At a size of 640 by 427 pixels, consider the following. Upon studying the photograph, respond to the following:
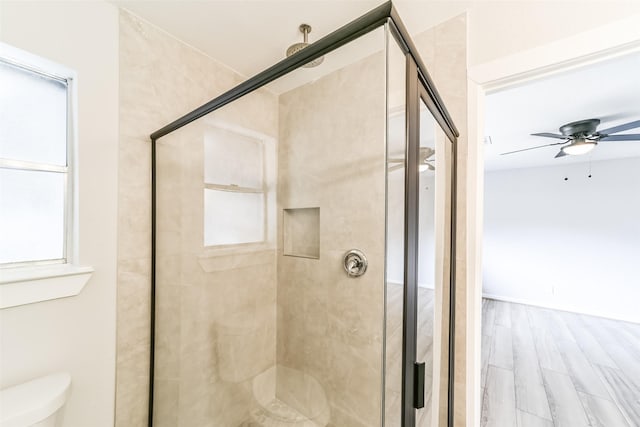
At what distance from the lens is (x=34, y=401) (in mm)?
772

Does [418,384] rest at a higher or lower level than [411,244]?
lower

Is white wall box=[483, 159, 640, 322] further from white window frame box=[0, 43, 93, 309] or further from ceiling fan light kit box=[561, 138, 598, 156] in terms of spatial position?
white window frame box=[0, 43, 93, 309]

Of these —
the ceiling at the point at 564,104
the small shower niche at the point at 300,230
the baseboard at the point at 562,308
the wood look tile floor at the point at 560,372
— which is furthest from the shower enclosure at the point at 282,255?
the baseboard at the point at 562,308

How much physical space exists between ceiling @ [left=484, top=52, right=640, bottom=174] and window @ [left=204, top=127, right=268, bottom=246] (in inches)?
47.6

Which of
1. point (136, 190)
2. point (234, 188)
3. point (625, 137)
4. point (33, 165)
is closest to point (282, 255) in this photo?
point (234, 188)

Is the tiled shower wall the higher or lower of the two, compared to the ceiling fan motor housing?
lower

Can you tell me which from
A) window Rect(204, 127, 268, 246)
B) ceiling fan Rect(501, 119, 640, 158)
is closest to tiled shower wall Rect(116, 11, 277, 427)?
window Rect(204, 127, 268, 246)

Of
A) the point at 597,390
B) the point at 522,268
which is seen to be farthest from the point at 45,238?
the point at 522,268

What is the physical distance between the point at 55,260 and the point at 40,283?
132mm

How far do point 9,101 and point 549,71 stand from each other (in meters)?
1.99

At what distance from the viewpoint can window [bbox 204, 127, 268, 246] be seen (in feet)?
3.12

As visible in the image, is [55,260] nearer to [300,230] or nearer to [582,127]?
[300,230]

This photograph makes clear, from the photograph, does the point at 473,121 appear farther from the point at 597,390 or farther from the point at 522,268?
the point at 522,268

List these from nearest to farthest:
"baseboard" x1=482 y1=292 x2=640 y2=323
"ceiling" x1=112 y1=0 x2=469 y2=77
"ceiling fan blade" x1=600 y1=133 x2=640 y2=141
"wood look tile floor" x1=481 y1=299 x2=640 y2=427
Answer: "ceiling" x1=112 y1=0 x2=469 y2=77, "wood look tile floor" x1=481 y1=299 x2=640 y2=427, "ceiling fan blade" x1=600 y1=133 x2=640 y2=141, "baseboard" x1=482 y1=292 x2=640 y2=323
